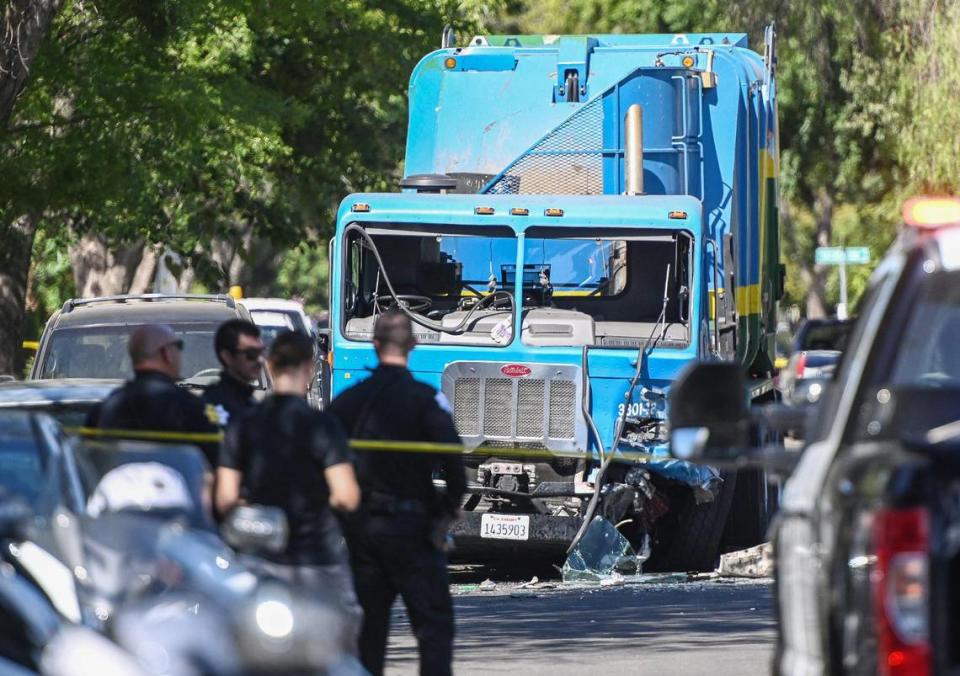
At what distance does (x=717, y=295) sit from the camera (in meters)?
13.5

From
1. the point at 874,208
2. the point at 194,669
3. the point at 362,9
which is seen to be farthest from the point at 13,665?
the point at 874,208

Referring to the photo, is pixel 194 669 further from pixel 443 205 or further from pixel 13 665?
pixel 443 205

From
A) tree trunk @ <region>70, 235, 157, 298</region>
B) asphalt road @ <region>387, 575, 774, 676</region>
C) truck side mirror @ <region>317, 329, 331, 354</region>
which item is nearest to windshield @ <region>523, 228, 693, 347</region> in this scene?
truck side mirror @ <region>317, 329, 331, 354</region>

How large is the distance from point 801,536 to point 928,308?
0.81m

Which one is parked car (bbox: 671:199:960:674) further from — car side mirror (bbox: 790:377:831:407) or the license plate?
car side mirror (bbox: 790:377:831:407)

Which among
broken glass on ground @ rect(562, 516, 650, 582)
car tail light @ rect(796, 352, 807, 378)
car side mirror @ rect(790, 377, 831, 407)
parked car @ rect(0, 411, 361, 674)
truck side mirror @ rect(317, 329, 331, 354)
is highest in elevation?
parked car @ rect(0, 411, 361, 674)

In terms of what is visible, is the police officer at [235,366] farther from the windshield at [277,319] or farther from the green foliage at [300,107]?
the windshield at [277,319]

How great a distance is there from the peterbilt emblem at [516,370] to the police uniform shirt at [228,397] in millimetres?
4947

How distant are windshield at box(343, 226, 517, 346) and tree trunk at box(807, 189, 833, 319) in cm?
3068

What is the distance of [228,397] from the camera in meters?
8.38

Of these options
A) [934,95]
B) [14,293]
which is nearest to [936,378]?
[14,293]

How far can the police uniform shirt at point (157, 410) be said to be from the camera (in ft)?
26.1

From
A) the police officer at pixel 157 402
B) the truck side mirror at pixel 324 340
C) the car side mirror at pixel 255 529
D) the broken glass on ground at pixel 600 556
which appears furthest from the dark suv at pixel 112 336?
the car side mirror at pixel 255 529

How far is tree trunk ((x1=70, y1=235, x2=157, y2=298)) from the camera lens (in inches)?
1337
